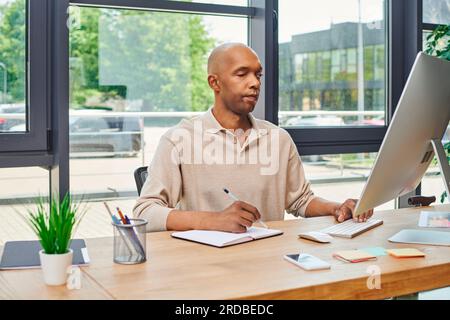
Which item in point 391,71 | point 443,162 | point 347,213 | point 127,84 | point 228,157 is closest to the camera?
point 443,162

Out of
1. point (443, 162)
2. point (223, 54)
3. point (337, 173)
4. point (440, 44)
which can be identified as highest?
point (440, 44)

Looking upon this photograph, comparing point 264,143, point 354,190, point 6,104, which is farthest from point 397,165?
point 354,190

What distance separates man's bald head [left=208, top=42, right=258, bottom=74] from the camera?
220 centimetres

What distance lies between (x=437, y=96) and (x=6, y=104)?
186 centimetres

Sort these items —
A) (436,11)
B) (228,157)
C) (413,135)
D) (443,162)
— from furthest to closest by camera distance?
(436,11)
(228,157)
(443,162)
(413,135)

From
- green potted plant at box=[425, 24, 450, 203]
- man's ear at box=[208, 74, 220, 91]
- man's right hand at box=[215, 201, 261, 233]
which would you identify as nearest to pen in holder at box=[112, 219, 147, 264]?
man's right hand at box=[215, 201, 261, 233]

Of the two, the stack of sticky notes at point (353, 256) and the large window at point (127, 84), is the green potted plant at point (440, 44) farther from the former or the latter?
the stack of sticky notes at point (353, 256)

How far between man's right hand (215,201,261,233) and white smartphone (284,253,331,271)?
0.26m

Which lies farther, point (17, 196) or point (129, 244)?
point (17, 196)

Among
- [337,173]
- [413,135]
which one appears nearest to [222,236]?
[413,135]

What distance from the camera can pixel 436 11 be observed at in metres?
3.81

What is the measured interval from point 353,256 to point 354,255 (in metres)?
0.01

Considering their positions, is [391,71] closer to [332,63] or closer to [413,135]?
[332,63]

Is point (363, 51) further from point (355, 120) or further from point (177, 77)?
point (177, 77)
